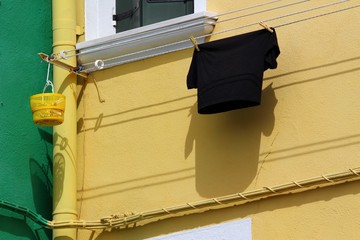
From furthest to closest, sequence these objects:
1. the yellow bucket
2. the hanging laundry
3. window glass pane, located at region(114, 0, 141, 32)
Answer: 1. window glass pane, located at region(114, 0, 141, 32)
2. the yellow bucket
3. the hanging laundry

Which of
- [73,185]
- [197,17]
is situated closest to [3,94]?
[73,185]

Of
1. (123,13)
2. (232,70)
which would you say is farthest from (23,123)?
(232,70)

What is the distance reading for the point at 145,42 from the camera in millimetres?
9852

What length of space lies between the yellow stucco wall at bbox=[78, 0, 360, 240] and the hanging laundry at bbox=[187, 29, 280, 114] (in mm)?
230

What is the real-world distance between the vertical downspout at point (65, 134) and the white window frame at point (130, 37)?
5.3 inches

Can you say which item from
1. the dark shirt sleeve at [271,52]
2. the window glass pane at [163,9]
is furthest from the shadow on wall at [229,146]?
the window glass pane at [163,9]

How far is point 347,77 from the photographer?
8859 mm

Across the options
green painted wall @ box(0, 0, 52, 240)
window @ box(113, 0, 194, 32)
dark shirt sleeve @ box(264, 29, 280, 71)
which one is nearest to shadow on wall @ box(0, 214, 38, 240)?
green painted wall @ box(0, 0, 52, 240)

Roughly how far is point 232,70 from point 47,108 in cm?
139

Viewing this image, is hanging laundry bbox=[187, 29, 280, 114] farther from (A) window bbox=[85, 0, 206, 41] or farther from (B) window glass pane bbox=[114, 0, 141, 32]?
(B) window glass pane bbox=[114, 0, 141, 32]

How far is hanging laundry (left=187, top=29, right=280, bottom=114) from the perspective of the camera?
29.3 feet

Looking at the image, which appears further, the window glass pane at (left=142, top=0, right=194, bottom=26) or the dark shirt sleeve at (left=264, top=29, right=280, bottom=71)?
the window glass pane at (left=142, top=0, right=194, bottom=26)

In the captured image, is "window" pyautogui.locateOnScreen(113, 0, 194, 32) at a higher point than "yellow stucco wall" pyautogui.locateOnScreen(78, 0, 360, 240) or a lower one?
higher

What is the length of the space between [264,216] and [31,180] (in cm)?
193
